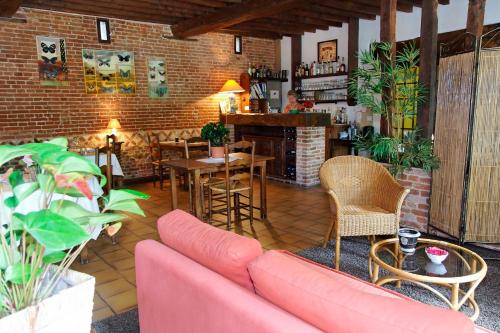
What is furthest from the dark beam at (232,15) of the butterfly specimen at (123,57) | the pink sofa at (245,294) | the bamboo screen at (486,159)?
the pink sofa at (245,294)

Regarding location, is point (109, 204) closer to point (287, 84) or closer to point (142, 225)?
point (142, 225)

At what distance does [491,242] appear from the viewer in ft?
11.1

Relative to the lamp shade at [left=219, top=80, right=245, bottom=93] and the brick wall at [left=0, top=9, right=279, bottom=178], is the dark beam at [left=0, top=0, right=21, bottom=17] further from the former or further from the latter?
the lamp shade at [left=219, top=80, right=245, bottom=93]

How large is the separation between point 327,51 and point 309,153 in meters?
3.03

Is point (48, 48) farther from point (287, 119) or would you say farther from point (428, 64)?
point (428, 64)

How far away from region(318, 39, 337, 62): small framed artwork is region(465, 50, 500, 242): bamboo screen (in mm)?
5084

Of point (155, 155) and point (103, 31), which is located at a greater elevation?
point (103, 31)

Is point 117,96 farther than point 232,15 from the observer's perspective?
Yes

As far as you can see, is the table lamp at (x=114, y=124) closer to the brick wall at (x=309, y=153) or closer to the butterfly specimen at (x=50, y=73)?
the butterfly specimen at (x=50, y=73)

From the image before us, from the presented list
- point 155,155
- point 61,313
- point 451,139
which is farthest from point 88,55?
point 61,313

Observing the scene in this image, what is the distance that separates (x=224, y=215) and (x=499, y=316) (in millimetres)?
3112

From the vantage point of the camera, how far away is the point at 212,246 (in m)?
1.53

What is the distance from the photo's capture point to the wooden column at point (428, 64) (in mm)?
4141

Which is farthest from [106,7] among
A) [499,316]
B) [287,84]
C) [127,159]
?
[499,316]
